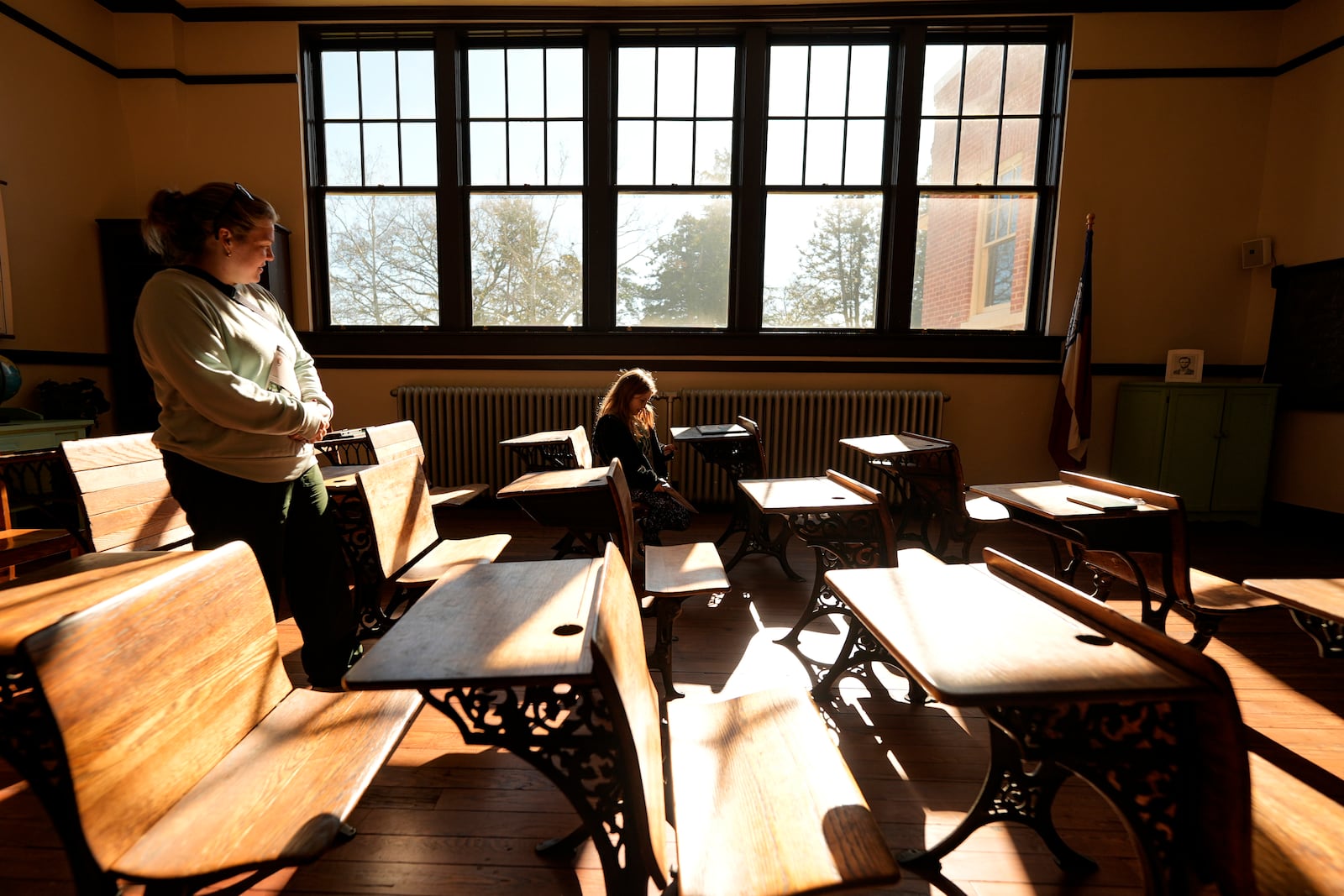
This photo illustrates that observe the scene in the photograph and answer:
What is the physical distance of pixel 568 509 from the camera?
8.67ft

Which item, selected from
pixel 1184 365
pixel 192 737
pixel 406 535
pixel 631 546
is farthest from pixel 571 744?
pixel 1184 365

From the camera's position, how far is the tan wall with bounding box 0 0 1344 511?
4355 millimetres

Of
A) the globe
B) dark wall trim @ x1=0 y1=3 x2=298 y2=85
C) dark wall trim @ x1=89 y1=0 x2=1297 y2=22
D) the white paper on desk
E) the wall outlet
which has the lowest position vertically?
the globe

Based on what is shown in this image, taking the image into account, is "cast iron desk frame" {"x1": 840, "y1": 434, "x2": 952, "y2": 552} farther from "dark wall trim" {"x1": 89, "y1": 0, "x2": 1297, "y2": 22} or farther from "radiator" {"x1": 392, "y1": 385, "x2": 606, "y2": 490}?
"dark wall trim" {"x1": 89, "y1": 0, "x2": 1297, "y2": 22}

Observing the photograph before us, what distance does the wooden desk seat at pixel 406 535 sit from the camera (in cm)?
208

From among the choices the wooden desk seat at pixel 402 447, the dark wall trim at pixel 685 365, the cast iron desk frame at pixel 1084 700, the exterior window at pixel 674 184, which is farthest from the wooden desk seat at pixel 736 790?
the exterior window at pixel 674 184

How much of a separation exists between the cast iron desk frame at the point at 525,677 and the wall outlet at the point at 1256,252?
594 cm

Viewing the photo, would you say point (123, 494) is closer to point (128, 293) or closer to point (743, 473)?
point (743, 473)

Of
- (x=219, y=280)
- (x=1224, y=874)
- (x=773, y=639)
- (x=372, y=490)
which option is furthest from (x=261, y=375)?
(x=1224, y=874)

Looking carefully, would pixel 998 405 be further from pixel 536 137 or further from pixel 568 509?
pixel 536 137

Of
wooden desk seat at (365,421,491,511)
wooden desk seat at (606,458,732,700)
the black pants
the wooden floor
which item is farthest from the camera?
wooden desk seat at (365,421,491,511)

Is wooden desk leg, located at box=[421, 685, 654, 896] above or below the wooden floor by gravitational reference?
above

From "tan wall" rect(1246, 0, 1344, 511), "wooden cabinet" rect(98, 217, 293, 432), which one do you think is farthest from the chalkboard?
"wooden cabinet" rect(98, 217, 293, 432)

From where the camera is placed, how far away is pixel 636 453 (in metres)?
3.11
